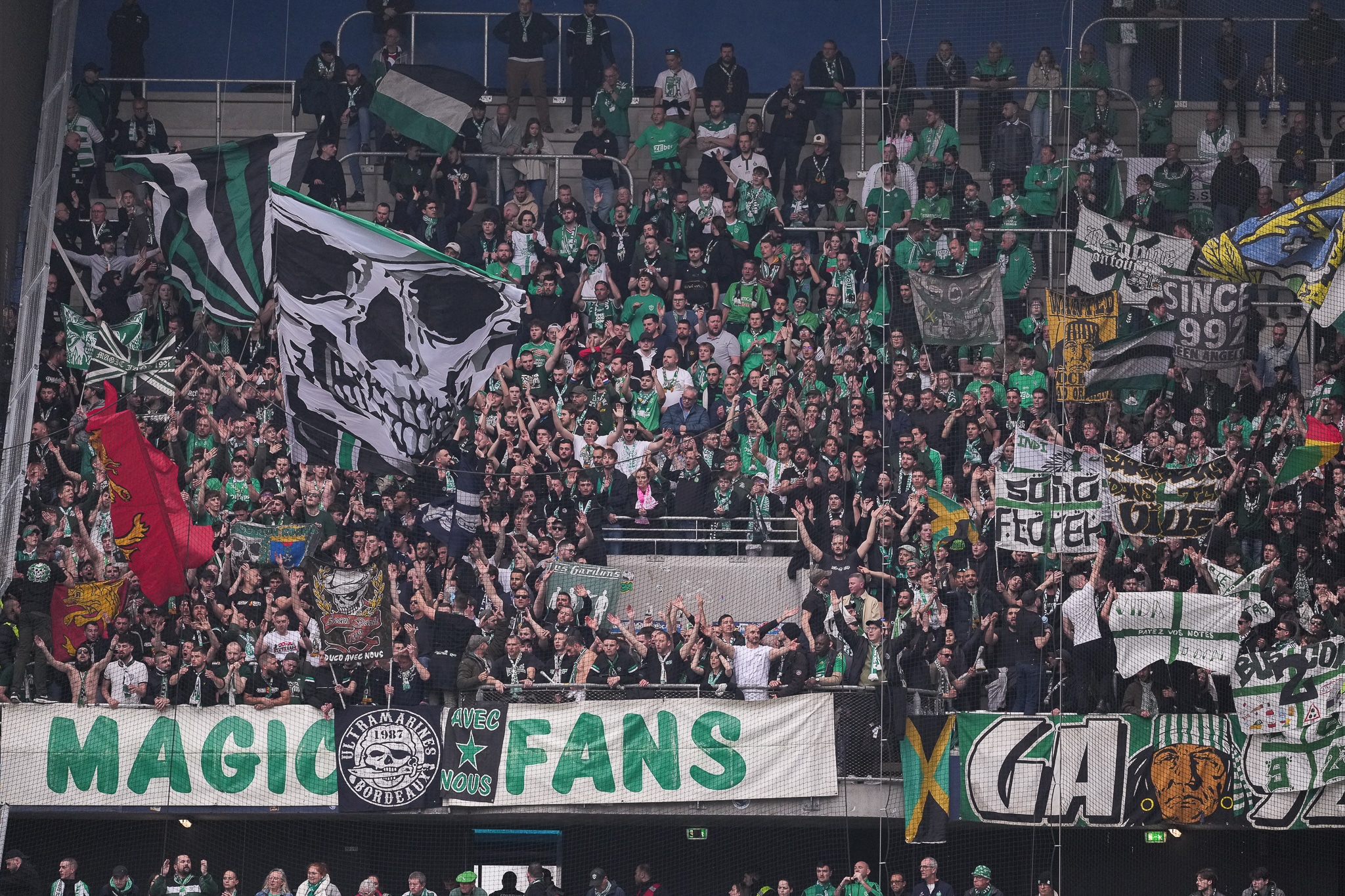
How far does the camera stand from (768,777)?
737 inches

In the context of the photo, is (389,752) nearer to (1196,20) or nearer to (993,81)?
(993,81)

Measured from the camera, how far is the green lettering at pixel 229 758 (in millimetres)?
18828

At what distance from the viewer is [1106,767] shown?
18.5m

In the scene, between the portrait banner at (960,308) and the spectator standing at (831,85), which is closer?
the portrait banner at (960,308)

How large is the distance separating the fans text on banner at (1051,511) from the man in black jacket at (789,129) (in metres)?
6.65

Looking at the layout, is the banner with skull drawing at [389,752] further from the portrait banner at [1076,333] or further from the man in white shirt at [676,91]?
the man in white shirt at [676,91]

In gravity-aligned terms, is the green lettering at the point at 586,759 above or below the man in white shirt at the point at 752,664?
below

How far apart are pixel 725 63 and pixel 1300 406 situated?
869 cm

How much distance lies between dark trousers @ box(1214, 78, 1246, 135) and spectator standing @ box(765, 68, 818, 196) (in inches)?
186

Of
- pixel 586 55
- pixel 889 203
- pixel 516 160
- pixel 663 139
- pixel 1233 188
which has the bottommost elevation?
pixel 889 203

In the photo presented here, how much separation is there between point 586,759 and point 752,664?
1.75m

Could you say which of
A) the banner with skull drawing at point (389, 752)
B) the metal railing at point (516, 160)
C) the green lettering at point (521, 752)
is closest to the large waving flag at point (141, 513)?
the banner with skull drawing at point (389, 752)

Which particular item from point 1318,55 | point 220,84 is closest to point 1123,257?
point 1318,55

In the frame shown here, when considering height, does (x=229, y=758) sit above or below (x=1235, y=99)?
below
